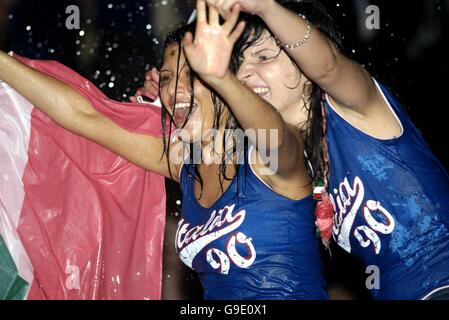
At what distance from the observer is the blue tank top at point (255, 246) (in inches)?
69.4

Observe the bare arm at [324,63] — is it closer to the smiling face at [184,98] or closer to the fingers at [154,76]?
the smiling face at [184,98]

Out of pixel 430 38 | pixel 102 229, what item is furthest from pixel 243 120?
pixel 430 38

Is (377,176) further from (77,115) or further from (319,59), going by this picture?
(77,115)

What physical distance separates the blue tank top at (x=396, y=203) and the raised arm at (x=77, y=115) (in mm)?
619

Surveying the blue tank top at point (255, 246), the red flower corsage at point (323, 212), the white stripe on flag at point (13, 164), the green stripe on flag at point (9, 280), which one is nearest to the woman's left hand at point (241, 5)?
the blue tank top at point (255, 246)

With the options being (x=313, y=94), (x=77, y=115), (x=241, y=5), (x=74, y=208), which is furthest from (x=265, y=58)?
(x=74, y=208)

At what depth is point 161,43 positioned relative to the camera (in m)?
2.70

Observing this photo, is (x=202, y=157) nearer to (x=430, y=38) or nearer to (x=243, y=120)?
(x=243, y=120)

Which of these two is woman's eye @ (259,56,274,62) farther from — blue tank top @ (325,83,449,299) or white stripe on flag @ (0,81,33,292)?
white stripe on flag @ (0,81,33,292)

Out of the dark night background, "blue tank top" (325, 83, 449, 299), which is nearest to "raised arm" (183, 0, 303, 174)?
"blue tank top" (325, 83, 449, 299)

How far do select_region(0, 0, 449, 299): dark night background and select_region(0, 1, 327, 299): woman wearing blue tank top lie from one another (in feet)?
1.80
